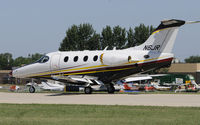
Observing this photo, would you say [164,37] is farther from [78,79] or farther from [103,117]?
[103,117]

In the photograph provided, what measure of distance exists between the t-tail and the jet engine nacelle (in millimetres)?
1773

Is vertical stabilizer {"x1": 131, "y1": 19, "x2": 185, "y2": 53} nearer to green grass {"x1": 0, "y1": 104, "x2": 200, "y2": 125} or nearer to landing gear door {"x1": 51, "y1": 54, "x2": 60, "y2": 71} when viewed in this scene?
landing gear door {"x1": 51, "y1": 54, "x2": 60, "y2": 71}

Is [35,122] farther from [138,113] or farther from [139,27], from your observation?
[139,27]

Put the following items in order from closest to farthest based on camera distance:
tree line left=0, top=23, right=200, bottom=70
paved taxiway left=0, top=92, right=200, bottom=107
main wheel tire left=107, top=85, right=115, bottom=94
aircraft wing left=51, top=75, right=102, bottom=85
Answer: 1. paved taxiway left=0, top=92, right=200, bottom=107
2. aircraft wing left=51, top=75, right=102, bottom=85
3. main wheel tire left=107, top=85, right=115, bottom=94
4. tree line left=0, top=23, right=200, bottom=70

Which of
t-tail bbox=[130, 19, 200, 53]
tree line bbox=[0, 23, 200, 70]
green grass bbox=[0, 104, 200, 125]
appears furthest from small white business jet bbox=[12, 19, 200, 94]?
tree line bbox=[0, 23, 200, 70]

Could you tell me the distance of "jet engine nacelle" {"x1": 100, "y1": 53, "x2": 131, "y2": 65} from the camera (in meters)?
30.4

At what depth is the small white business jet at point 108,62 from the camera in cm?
2966

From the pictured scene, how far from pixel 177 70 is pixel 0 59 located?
85.8 m

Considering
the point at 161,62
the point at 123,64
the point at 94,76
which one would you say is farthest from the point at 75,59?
the point at 161,62

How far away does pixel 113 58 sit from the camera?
3075 centimetres

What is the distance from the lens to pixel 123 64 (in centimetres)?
3059

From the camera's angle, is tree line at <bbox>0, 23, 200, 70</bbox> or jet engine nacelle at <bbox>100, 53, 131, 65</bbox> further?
tree line at <bbox>0, 23, 200, 70</bbox>

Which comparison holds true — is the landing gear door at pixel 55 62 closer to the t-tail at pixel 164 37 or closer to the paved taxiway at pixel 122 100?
the paved taxiway at pixel 122 100

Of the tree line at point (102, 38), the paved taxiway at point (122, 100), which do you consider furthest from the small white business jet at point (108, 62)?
the tree line at point (102, 38)
